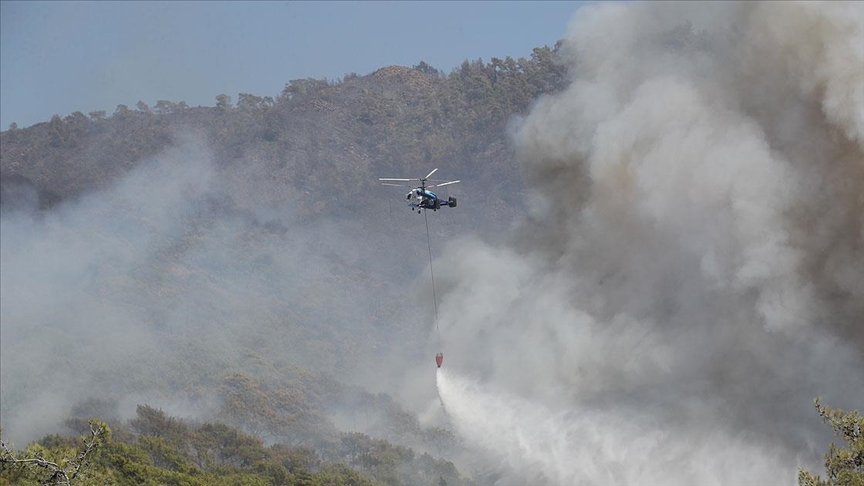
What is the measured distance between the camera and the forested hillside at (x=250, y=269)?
77.8m

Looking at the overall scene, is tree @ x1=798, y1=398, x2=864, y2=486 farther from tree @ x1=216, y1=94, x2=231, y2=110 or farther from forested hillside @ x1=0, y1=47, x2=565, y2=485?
tree @ x1=216, y1=94, x2=231, y2=110

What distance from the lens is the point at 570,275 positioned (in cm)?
6775

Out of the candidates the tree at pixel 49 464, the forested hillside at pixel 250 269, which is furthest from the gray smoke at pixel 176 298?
the tree at pixel 49 464

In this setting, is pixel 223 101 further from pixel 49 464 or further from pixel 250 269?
pixel 49 464

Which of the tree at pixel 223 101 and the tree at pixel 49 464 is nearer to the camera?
the tree at pixel 49 464

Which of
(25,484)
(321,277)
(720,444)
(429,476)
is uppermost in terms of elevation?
(321,277)

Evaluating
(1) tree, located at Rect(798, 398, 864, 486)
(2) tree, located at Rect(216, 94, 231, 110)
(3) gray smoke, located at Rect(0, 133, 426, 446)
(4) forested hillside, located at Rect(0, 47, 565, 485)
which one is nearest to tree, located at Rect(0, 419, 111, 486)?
(4) forested hillside, located at Rect(0, 47, 565, 485)

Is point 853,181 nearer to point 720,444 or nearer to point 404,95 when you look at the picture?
point 720,444

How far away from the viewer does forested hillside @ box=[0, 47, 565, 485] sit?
77.8 meters

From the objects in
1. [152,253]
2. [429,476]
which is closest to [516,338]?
Result: [429,476]

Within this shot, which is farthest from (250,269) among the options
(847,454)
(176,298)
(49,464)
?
(847,454)

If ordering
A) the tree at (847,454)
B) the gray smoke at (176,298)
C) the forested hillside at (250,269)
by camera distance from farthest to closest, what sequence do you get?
the gray smoke at (176,298) → the forested hillside at (250,269) → the tree at (847,454)

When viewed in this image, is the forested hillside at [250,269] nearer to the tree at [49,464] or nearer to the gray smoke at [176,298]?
the gray smoke at [176,298]

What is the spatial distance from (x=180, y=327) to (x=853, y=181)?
7645cm
